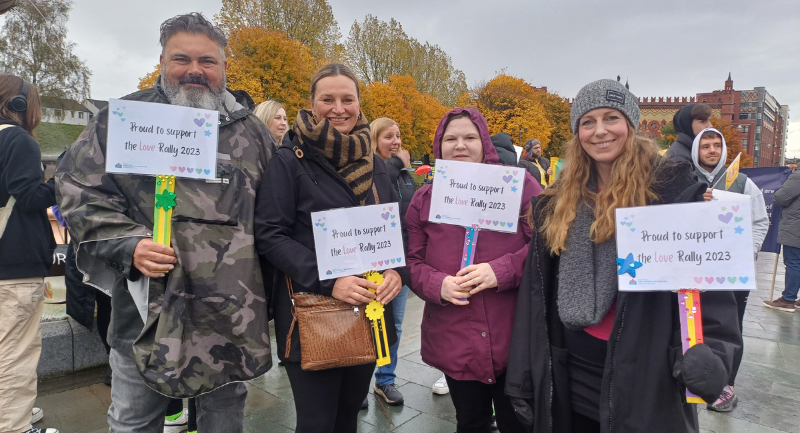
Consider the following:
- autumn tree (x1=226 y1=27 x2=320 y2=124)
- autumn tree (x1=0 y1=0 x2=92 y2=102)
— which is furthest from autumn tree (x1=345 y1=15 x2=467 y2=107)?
autumn tree (x1=0 y1=0 x2=92 y2=102)

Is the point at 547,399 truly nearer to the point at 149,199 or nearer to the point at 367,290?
the point at 367,290

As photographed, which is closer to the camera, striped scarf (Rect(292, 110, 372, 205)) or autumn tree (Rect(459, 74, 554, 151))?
striped scarf (Rect(292, 110, 372, 205))

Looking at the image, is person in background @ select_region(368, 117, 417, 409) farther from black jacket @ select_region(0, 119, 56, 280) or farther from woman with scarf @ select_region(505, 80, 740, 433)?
black jacket @ select_region(0, 119, 56, 280)

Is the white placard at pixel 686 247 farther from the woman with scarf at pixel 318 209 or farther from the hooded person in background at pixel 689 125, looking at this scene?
the hooded person in background at pixel 689 125

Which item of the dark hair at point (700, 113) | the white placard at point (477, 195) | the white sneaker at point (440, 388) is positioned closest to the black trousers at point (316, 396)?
the white placard at point (477, 195)

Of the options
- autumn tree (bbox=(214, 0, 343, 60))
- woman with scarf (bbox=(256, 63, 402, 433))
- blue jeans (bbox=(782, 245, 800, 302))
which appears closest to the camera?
woman with scarf (bbox=(256, 63, 402, 433))

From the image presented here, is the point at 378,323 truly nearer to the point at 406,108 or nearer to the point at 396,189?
the point at 396,189

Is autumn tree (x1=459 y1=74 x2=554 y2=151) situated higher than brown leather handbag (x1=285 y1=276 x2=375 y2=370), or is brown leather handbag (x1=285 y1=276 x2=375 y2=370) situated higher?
autumn tree (x1=459 y1=74 x2=554 y2=151)

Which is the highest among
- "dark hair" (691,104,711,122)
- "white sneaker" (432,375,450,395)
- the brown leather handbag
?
"dark hair" (691,104,711,122)

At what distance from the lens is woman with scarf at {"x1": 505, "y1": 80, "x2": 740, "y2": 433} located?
1.71m

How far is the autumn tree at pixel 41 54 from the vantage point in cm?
1975

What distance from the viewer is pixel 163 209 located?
1.94 metres

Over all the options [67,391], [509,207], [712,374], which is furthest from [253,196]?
[67,391]

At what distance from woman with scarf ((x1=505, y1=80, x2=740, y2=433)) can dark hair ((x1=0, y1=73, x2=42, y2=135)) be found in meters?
3.30
